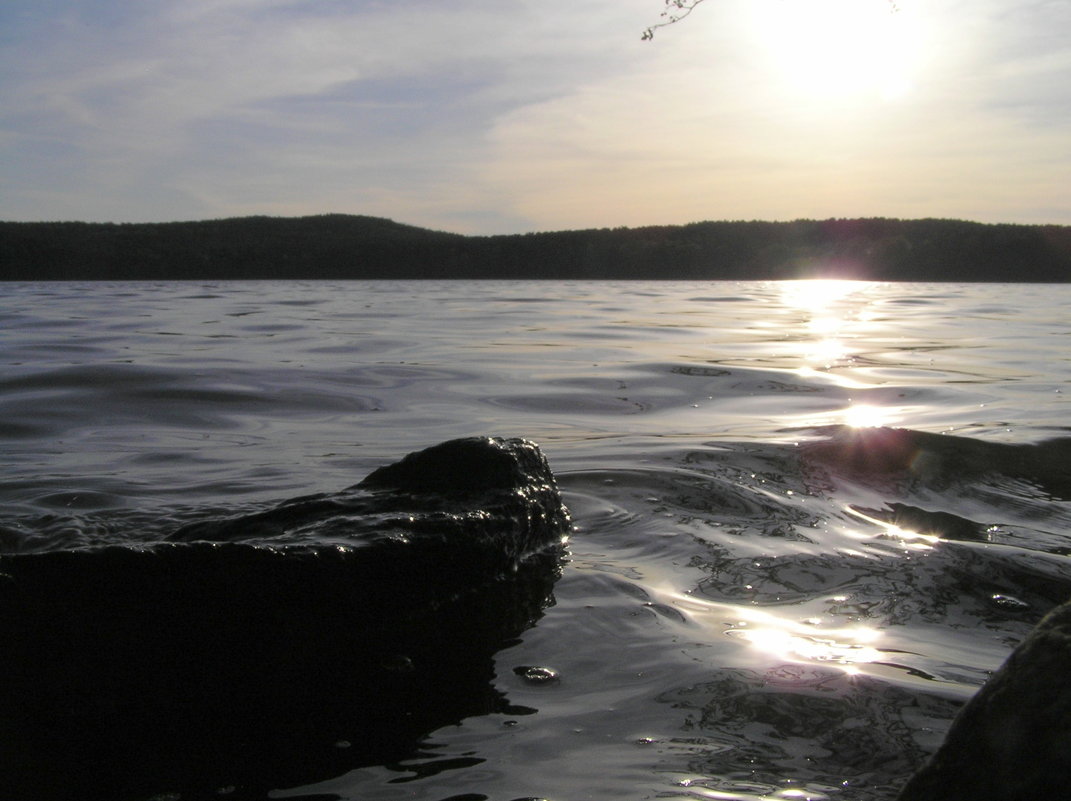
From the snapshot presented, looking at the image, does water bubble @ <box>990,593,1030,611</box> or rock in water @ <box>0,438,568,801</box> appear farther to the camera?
water bubble @ <box>990,593,1030,611</box>

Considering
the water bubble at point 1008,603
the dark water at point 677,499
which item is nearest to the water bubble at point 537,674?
the dark water at point 677,499

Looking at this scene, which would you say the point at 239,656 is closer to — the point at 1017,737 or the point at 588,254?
the point at 1017,737

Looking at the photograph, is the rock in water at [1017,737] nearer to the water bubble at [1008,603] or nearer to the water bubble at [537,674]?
the water bubble at [537,674]

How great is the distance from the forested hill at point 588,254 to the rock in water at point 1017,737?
4667 cm

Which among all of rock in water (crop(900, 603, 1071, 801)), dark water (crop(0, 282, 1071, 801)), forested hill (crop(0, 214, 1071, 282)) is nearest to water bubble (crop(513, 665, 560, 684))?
dark water (crop(0, 282, 1071, 801))

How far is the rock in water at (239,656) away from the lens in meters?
2.24

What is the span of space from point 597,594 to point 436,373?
20.8 feet

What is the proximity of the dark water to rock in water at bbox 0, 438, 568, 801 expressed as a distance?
0.20m

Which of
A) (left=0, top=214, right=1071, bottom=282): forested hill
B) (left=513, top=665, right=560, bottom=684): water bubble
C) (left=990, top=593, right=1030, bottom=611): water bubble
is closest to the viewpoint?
(left=513, top=665, right=560, bottom=684): water bubble

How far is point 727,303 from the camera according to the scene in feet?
76.9

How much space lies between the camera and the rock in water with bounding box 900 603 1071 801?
140cm

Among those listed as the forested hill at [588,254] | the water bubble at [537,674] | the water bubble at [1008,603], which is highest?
the forested hill at [588,254]

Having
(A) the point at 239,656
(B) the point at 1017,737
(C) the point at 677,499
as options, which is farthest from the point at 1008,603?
(A) the point at 239,656

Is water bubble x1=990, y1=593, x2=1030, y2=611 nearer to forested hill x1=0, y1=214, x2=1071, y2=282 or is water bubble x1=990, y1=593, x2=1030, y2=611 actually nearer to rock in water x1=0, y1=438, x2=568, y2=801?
rock in water x1=0, y1=438, x2=568, y2=801
